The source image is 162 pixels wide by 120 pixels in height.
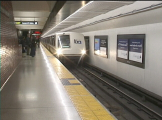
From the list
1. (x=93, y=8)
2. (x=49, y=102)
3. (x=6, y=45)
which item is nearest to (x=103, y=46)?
(x=93, y=8)

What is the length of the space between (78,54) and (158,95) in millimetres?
8823

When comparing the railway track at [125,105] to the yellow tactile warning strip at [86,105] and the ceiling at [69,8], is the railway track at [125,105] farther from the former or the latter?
the ceiling at [69,8]

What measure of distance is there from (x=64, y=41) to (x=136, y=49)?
7.40m

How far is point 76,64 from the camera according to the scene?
16234 mm

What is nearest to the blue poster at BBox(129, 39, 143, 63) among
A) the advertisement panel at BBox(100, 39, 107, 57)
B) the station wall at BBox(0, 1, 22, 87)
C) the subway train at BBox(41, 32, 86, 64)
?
the advertisement panel at BBox(100, 39, 107, 57)

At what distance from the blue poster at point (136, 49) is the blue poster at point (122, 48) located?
389 millimetres

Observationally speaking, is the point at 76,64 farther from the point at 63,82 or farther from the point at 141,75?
the point at 63,82

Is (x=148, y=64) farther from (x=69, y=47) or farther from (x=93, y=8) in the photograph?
(x=69, y=47)

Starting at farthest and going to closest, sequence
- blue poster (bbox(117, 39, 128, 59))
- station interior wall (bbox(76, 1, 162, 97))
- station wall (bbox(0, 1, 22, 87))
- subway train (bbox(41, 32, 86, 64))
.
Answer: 1. subway train (bbox(41, 32, 86, 64))
2. blue poster (bbox(117, 39, 128, 59))
3. station interior wall (bbox(76, 1, 162, 97))
4. station wall (bbox(0, 1, 22, 87))

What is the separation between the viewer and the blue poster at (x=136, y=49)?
28.8ft

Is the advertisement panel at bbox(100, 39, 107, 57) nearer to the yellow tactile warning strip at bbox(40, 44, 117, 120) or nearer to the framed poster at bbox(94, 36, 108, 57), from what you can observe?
the framed poster at bbox(94, 36, 108, 57)

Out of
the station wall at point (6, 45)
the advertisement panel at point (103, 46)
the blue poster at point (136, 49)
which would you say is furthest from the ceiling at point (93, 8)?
the advertisement panel at point (103, 46)

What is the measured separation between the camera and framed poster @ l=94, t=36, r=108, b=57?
13.3 metres

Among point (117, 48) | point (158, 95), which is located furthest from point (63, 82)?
point (117, 48)
